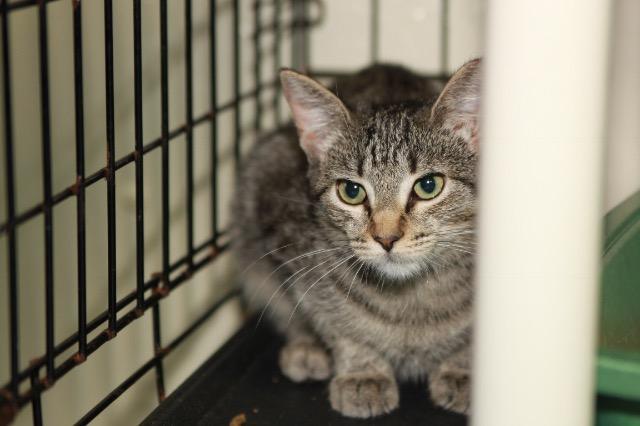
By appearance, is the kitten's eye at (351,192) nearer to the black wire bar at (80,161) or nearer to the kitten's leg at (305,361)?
the kitten's leg at (305,361)

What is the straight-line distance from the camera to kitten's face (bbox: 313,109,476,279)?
1.30 metres

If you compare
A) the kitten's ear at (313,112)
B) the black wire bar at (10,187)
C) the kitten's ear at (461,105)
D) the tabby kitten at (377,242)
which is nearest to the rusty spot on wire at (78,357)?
the black wire bar at (10,187)

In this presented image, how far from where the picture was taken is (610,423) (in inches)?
47.1

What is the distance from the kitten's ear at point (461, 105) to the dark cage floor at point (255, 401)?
0.43 m

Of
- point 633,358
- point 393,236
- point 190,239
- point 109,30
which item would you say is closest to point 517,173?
point 633,358

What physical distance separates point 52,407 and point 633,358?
1.13 metres

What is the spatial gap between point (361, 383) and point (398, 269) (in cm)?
22

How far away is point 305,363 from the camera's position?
1550 millimetres

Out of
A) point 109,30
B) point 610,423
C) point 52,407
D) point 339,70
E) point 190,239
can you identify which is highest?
point 109,30

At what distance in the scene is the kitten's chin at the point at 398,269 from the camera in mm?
1323

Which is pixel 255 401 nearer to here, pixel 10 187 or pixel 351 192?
pixel 351 192

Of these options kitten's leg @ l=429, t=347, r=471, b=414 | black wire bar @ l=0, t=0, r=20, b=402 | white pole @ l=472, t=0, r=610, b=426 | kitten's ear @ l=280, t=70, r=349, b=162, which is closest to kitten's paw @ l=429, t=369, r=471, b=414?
kitten's leg @ l=429, t=347, r=471, b=414

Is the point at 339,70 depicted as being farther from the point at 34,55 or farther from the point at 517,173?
the point at 517,173

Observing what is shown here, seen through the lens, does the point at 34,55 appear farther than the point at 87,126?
No
